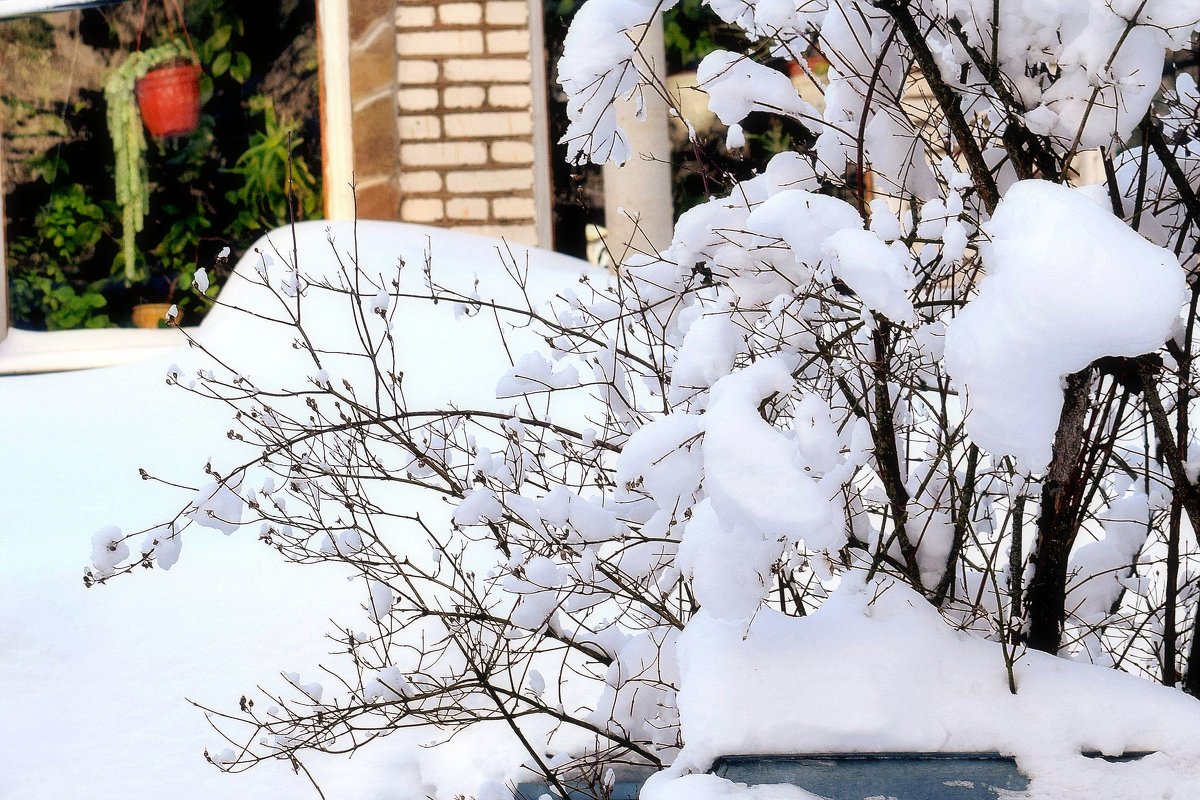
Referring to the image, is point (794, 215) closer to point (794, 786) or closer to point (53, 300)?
point (794, 786)

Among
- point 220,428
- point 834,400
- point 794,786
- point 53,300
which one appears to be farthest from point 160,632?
point 53,300

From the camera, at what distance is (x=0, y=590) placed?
12.8 feet

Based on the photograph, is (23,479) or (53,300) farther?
(53,300)

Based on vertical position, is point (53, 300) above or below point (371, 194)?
below

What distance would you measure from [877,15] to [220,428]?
3543 millimetres

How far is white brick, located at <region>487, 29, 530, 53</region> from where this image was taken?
6.19 meters

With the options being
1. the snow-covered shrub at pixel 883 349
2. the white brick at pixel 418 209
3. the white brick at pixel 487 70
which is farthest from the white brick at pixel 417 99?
the snow-covered shrub at pixel 883 349

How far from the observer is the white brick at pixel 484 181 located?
20.4 ft

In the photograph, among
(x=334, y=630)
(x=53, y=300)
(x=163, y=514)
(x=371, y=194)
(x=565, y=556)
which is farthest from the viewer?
(x=53, y=300)

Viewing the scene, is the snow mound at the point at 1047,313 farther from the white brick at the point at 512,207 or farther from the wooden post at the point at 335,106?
the wooden post at the point at 335,106

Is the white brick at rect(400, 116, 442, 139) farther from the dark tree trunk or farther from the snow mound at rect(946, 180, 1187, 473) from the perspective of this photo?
the snow mound at rect(946, 180, 1187, 473)

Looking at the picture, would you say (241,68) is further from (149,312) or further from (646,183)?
(646,183)

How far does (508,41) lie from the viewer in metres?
6.21

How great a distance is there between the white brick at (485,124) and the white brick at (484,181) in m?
0.19
